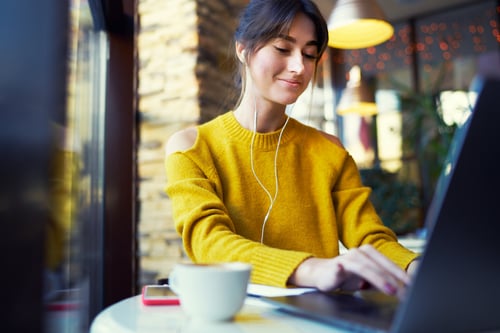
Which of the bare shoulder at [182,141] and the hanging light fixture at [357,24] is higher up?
the hanging light fixture at [357,24]

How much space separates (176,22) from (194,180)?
5.15 ft

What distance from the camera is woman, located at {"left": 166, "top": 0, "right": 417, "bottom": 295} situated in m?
1.10

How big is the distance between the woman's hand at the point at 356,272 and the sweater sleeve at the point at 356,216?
1.31 feet

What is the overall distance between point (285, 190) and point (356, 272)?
605 millimetres

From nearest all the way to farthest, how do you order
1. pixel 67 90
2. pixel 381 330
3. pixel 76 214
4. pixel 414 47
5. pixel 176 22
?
pixel 381 330, pixel 67 90, pixel 76 214, pixel 176 22, pixel 414 47

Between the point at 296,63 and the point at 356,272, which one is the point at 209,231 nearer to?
the point at 356,272

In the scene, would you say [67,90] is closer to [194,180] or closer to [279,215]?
[194,180]

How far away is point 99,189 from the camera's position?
1789mm

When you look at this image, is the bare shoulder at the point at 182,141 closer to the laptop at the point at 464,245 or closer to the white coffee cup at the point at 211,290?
the white coffee cup at the point at 211,290


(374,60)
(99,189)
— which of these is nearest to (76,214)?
(99,189)

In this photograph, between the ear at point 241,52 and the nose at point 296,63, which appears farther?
the ear at point 241,52

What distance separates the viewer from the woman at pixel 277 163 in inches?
43.5

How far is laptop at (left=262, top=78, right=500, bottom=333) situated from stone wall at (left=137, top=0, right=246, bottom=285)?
183 cm

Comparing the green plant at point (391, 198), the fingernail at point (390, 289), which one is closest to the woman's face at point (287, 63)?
the fingernail at point (390, 289)
